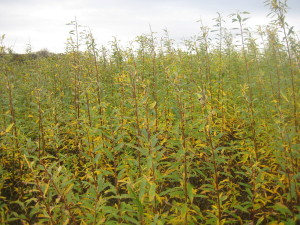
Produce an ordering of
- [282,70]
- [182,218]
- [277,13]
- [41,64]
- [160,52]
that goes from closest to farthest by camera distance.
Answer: [182,218] < [277,13] < [282,70] < [160,52] < [41,64]

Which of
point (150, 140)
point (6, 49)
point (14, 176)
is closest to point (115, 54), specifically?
point (6, 49)

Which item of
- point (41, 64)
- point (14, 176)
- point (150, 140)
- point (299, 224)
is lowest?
point (299, 224)

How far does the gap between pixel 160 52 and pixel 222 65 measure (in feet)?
6.55

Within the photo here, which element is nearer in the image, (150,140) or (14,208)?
(150,140)

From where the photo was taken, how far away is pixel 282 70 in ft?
14.2

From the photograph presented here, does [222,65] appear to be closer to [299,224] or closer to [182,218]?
[299,224]

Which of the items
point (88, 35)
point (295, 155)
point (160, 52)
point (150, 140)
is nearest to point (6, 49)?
point (88, 35)

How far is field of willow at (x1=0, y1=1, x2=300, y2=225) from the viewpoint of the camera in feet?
7.42

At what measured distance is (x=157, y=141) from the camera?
304cm

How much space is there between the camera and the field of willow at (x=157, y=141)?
2.26 metres

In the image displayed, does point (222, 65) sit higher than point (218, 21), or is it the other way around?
point (218, 21)

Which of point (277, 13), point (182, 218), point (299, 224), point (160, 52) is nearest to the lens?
point (182, 218)

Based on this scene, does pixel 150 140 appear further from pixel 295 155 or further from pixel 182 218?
pixel 295 155

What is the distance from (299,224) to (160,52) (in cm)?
534
